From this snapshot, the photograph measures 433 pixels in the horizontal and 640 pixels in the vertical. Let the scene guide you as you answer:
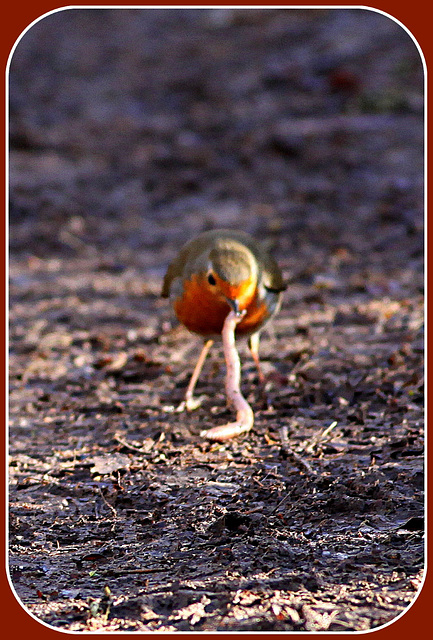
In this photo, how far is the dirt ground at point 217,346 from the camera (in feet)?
10.6

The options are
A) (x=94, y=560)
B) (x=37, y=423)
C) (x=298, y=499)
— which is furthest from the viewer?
(x=37, y=423)

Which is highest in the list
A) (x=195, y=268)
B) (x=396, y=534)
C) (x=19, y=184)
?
(x=195, y=268)

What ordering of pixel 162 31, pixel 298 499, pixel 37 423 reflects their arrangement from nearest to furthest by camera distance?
pixel 298 499
pixel 37 423
pixel 162 31

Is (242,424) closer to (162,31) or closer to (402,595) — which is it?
(402,595)

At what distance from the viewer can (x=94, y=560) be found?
3387 mm

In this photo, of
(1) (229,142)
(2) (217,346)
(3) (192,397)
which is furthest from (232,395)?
(1) (229,142)

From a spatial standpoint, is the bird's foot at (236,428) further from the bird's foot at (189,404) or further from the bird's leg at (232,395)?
the bird's foot at (189,404)

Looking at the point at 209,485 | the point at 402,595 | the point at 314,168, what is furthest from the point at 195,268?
the point at 314,168

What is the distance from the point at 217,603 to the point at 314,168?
7.36 metres

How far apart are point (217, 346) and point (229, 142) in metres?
5.13

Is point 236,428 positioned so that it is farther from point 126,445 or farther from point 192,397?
point 192,397

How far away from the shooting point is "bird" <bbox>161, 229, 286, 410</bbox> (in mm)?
4211

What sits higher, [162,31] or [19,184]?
[162,31]

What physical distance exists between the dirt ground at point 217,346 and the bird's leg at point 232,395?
11 centimetres
